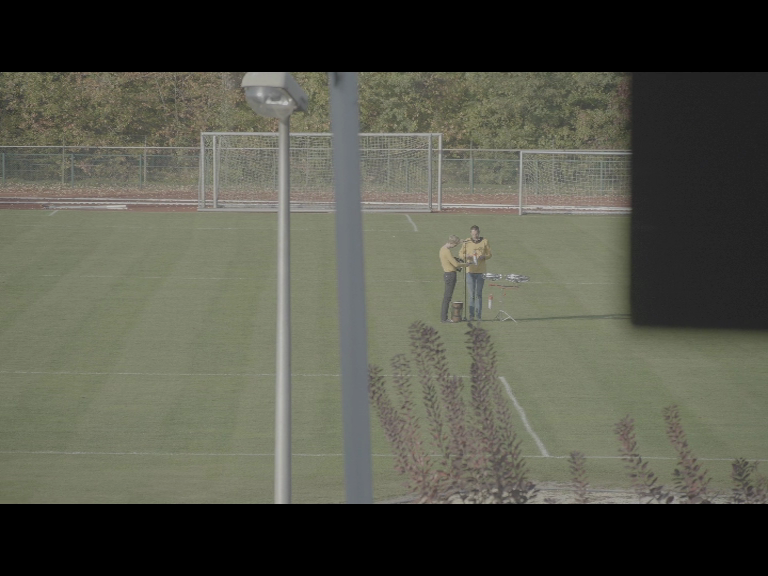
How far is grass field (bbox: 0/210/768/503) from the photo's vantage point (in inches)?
530

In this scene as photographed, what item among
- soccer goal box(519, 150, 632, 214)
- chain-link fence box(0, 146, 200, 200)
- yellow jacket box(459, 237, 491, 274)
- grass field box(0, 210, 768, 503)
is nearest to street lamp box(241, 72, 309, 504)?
grass field box(0, 210, 768, 503)

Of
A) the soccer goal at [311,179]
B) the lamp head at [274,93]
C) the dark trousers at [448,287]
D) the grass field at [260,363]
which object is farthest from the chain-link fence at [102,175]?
the lamp head at [274,93]

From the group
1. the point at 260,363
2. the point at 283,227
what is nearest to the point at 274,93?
the point at 283,227

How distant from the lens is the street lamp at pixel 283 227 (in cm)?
641

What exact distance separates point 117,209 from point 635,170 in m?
36.1

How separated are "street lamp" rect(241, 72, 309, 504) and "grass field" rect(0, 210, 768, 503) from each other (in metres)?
3.27

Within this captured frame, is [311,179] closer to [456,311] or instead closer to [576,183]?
[576,183]

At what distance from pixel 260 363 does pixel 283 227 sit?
12004 mm

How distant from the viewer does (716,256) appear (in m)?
Result: 7.74

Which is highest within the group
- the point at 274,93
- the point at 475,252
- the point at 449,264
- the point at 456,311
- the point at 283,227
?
the point at 274,93

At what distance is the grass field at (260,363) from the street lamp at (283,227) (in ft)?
10.7

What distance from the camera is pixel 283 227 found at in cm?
739
